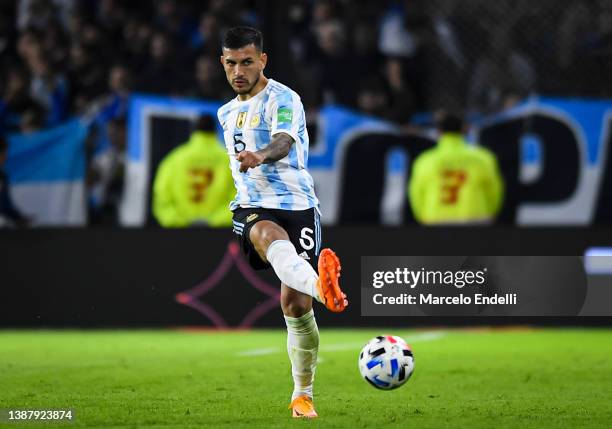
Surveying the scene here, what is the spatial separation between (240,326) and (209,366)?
9.69 feet

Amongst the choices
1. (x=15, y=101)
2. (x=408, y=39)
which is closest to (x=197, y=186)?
(x=15, y=101)

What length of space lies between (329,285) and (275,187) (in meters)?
0.87

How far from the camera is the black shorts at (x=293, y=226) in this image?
633 cm

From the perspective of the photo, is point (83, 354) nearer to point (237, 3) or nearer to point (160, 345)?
point (160, 345)

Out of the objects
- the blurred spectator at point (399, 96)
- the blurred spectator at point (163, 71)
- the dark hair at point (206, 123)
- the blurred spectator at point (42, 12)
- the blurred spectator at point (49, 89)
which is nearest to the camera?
the dark hair at point (206, 123)

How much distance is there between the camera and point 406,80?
43.1 feet

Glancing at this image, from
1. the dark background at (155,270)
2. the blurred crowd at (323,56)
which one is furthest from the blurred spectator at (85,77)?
the dark background at (155,270)

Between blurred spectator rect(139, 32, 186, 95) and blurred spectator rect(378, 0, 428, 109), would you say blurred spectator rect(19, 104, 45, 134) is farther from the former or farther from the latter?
blurred spectator rect(378, 0, 428, 109)

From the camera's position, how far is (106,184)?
12984mm

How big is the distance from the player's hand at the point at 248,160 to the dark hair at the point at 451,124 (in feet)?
21.5

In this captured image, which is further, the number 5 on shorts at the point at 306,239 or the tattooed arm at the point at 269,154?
the number 5 on shorts at the point at 306,239

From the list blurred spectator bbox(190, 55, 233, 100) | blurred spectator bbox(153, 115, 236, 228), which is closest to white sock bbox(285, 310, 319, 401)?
blurred spectator bbox(153, 115, 236, 228)

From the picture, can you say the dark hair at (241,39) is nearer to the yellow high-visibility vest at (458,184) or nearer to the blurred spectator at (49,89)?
the yellow high-visibility vest at (458,184)

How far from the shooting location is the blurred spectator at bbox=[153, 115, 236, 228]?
12414 mm
